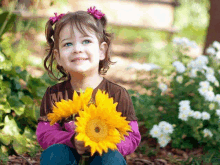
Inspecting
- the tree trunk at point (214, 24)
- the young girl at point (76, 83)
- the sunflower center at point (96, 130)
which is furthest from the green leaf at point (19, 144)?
the tree trunk at point (214, 24)

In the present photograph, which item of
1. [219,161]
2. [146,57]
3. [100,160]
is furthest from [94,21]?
[146,57]

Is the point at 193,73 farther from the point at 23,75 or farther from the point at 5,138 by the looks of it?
the point at 5,138

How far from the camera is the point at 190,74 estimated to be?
3170 millimetres

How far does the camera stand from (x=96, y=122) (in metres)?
1.46

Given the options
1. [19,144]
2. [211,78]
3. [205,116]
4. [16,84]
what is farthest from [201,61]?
[19,144]

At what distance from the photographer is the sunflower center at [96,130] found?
4.65 ft

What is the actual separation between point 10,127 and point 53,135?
0.98 m

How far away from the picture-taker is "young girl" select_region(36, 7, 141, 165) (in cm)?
167

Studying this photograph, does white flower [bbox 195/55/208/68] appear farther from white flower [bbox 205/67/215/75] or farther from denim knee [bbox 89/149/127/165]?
denim knee [bbox 89/149/127/165]

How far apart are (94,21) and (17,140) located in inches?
47.4

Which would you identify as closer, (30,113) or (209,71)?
(30,113)

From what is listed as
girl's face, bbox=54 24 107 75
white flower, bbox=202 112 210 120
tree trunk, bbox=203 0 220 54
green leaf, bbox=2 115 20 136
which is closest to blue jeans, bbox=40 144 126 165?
girl's face, bbox=54 24 107 75

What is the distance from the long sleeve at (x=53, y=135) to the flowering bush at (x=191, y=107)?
1.26 metres

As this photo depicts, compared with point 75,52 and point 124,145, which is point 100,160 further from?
point 75,52
